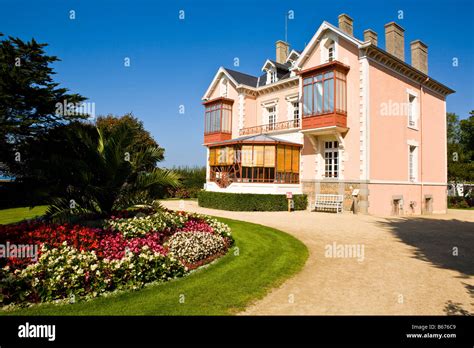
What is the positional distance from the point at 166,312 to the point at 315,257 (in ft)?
14.0

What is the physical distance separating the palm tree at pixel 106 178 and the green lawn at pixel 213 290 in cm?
325

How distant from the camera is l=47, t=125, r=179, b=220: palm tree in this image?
7578 mm

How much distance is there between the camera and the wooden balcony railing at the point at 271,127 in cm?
2266

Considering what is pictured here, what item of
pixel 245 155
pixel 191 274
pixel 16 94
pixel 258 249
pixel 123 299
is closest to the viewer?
pixel 123 299

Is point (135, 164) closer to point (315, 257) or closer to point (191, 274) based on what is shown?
point (191, 274)

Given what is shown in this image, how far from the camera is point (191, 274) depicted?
5.92m

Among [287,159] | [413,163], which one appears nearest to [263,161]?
[287,159]

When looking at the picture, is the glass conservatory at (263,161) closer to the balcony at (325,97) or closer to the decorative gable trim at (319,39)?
the balcony at (325,97)

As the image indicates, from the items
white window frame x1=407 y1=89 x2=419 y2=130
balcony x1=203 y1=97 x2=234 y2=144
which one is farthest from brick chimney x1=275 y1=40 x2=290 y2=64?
white window frame x1=407 y1=89 x2=419 y2=130

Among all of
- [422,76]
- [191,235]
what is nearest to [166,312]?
[191,235]

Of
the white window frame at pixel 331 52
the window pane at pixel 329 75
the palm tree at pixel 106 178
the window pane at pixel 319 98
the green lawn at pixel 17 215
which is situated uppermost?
the white window frame at pixel 331 52

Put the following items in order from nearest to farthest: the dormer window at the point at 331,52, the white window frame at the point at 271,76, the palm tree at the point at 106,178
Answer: the palm tree at the point at 106,178, the dormer window at the point at 331,52, the white window frame at the point at 271,76

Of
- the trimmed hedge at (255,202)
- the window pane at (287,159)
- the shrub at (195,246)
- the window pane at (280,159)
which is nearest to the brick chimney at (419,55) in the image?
the window pane at (287,159)

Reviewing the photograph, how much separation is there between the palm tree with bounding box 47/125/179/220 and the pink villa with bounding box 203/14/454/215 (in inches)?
439
